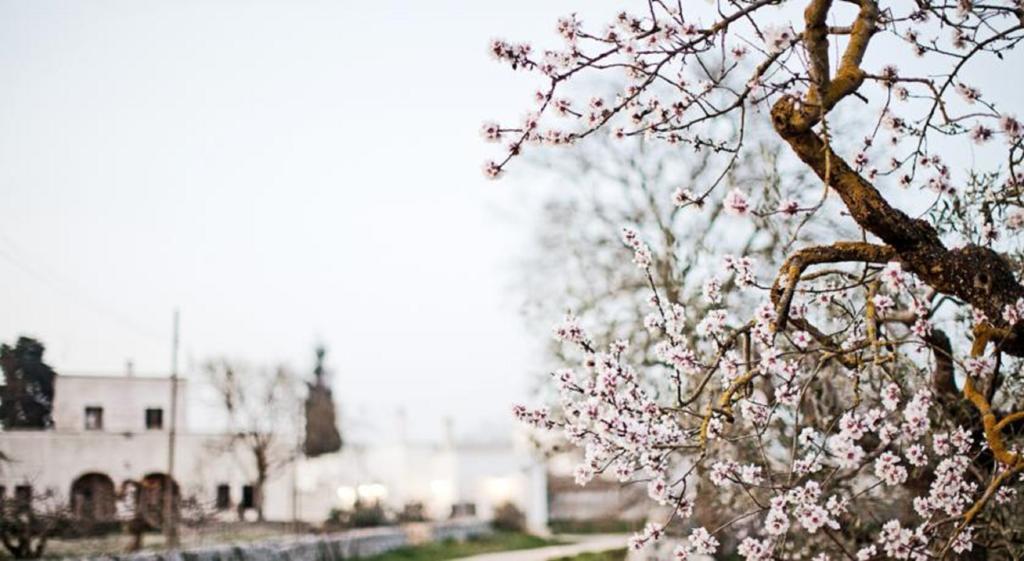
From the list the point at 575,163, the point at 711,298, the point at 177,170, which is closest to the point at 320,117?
the point at 177,170

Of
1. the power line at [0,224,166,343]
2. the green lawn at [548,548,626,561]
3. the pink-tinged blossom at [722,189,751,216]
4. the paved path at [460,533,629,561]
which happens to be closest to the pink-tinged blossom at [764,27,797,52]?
the pink-tinged blossom at [722,189,751,216]

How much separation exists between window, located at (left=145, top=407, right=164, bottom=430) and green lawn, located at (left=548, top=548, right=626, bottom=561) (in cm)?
1601

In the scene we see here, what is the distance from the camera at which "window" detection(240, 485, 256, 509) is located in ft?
102

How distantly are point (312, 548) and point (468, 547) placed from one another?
712 cm

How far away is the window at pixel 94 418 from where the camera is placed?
28.6 meters

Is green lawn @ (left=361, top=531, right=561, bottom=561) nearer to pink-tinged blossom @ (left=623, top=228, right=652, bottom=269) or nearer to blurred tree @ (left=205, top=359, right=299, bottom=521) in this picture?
blurred tree @ (left=205, top=359, right=299, bottom=521)

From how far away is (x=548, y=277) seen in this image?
11719 mm

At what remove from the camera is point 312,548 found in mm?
17703

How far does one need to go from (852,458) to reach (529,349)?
788 cm

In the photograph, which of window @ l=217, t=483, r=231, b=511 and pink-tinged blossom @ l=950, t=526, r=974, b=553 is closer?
pink-tinged blossom @ l=950, t=526, r=974, b=553

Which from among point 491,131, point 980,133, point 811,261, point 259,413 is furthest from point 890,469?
point 259,413

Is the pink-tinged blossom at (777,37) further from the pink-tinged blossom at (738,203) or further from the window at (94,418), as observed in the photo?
the window at (94,418)

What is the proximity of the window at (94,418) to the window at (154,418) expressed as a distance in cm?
141

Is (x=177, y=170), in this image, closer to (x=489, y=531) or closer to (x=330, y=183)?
(x=330, y=183)
